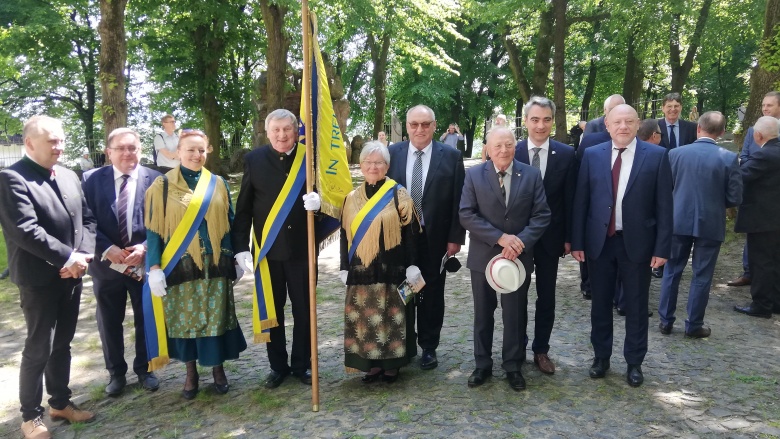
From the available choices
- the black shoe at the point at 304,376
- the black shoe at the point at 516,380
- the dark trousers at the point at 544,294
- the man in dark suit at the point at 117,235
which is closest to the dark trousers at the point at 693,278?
the dark trousers at the point at 544,294

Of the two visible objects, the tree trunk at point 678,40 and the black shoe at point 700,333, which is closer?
the black shoe at point 700,333

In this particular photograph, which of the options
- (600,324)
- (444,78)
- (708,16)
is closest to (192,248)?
(600,324)

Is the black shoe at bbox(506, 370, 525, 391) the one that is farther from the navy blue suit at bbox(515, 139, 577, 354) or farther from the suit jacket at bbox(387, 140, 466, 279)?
the suit jacket at bbox(387, 140, 466, 279)

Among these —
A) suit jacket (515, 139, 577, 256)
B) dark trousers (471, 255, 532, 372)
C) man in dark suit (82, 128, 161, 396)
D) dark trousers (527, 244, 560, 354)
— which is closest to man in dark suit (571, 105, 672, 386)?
suit jacket (515, 139, 577, 256)

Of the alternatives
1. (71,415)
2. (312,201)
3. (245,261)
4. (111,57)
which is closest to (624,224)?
(312,201)

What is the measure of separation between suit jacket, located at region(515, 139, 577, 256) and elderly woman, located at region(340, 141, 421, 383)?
3.59 ft

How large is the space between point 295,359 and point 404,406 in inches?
39.4

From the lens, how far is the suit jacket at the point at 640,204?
406 cm

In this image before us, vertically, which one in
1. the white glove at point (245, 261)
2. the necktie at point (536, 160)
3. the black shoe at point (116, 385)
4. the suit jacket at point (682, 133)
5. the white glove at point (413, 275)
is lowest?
the black shoe at point (116, 385)

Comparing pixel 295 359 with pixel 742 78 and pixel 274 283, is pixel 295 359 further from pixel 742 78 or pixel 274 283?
pixel 742 78

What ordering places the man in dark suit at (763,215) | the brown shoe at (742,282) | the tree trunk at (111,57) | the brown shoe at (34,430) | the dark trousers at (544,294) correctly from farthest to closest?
the tree trunk at (111,57) → the brown shoe at (742,282) → the man in dark suit at (763,215) → the dark trousers at (544,294) → the brown shoe at (34,430)

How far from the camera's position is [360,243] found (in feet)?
13.2

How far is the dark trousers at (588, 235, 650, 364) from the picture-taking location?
4.21m

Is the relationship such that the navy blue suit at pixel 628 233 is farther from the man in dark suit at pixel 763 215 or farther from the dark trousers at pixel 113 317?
the dark trousers at pixel 113 317
